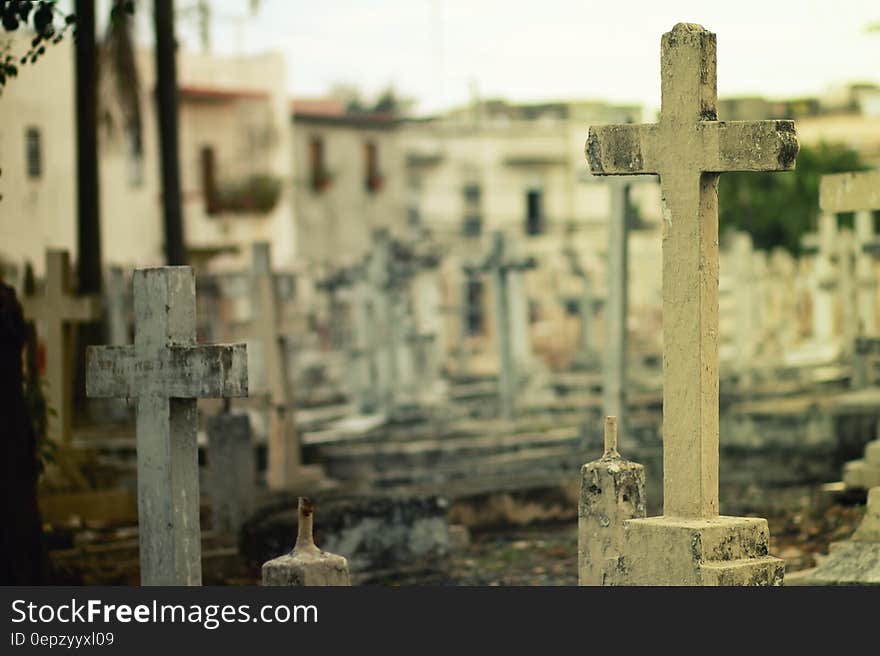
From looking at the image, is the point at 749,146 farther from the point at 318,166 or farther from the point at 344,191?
the point at 344,191

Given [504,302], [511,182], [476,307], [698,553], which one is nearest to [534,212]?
[511,182]

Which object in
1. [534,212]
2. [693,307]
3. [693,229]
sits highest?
[534,212]

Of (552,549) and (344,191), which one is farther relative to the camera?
A: (344,191)

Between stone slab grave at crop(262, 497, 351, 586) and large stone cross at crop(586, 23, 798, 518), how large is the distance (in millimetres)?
1381

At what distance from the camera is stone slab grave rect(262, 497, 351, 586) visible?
7.23 metres

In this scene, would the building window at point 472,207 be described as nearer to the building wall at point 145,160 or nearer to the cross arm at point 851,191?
the building wall at point 145,160

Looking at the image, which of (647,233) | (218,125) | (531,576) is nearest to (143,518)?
(531,576)

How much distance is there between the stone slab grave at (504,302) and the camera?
66.4 feet

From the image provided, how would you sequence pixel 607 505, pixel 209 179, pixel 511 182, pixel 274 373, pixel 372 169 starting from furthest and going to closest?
pixel 511 182 < pixel 372 169 < pixel 209 179 < pixel 274 373 < pixel 607 505

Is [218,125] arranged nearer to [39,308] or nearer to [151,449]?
[39,308]

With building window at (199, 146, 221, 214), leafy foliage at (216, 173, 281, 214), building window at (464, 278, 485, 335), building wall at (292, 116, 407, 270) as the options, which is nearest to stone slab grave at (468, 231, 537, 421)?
building window at (199, 146, 221, 214)

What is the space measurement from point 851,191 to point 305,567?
16.6ft

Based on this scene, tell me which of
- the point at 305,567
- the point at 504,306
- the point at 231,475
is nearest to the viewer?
the point at 305,567

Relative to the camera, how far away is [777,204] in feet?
162
